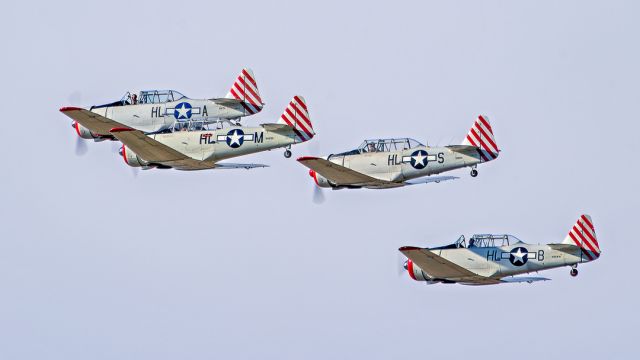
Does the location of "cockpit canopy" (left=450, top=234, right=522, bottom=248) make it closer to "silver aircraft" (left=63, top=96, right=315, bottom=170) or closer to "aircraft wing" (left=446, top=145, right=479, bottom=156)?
"aircraft wing" (left=446, top=145, right=479, bottom=156)

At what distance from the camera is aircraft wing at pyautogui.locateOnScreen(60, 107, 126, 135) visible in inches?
3979

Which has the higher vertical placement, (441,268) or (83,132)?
(83,132)

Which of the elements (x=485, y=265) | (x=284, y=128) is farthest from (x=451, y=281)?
(x=284, y=128)

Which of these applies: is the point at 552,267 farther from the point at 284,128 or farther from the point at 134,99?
the point at 134,99

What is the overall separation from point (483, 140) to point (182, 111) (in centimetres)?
1302

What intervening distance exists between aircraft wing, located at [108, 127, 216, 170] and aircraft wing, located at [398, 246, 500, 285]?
30.7 feet

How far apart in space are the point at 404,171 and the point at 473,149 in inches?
124

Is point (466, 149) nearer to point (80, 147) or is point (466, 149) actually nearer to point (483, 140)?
point (483, 140)

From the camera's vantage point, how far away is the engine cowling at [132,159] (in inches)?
3974

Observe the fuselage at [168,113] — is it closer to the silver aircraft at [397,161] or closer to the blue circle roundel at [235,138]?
the blue circle roundel at [235,138]

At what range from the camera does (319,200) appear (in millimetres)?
103000

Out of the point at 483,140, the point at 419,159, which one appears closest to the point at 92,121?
the point at 419,159

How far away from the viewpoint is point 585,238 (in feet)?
328

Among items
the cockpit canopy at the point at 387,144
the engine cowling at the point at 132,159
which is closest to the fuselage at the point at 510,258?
the cockpit canopy at the point at 387,144
